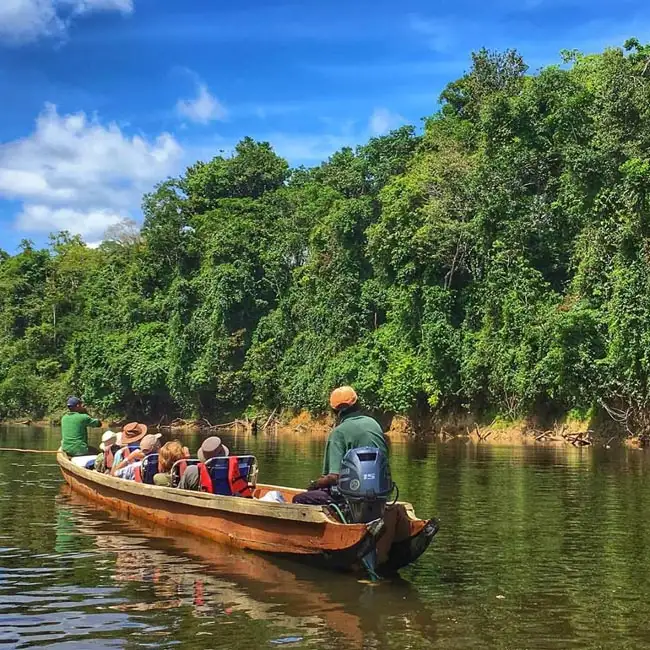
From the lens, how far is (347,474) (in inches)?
318

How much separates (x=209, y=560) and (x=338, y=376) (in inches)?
1289

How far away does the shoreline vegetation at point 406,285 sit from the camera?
30422 millimetres

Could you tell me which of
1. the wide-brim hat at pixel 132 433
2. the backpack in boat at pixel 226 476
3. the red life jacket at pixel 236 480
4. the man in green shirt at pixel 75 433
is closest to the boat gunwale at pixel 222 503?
the backpack in boat at pixel 226 476

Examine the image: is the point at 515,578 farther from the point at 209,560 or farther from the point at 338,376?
the point at 338,376

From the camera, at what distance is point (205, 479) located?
10523 mm

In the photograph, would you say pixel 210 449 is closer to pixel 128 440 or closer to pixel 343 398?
pixel 343 398

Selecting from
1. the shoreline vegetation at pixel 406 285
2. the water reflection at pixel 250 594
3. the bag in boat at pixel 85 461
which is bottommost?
the water reflection at pixel 250 594

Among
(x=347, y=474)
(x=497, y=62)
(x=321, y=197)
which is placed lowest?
(x=347, y=474)

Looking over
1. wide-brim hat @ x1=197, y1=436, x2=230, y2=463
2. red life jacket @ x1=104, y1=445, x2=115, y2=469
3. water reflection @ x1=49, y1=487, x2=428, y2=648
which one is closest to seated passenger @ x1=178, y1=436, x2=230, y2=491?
wide-brim hat @ x1=197, y1=436, x2=230, y2=463

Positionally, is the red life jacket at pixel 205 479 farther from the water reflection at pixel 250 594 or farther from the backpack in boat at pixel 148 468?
the backpack in boat at pixel 148 468

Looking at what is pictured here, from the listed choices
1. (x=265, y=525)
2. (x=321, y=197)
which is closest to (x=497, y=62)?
(x=321, y=197)

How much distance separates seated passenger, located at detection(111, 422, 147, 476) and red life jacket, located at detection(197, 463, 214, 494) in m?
3.68

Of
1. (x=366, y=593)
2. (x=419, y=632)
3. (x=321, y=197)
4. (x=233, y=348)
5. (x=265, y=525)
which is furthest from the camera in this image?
(x=233, y=348)

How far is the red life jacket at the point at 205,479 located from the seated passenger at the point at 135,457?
2.50m
